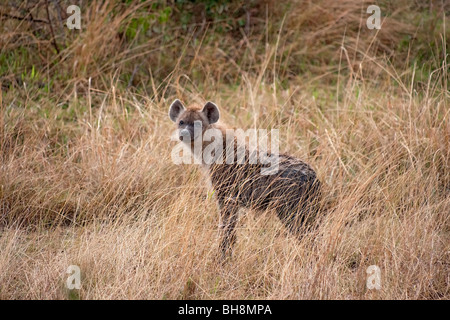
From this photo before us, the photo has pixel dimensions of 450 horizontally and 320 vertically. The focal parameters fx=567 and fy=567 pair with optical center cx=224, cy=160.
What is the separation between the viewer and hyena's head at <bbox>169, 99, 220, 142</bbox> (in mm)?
4664

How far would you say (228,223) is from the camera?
14.4 ft

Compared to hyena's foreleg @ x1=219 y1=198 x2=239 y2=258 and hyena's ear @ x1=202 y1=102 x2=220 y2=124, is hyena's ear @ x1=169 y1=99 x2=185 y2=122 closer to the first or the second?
hyena's ear @ x1=202 y1=102 x2=220 y2=124

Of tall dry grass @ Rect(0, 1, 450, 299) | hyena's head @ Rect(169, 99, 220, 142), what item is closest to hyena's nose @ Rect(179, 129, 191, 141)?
hyena's head @ Rect(169, 99, 220, 142)

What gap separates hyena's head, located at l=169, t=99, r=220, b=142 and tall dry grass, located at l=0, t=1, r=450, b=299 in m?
0.46

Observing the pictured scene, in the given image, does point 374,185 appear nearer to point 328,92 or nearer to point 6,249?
point 328,92

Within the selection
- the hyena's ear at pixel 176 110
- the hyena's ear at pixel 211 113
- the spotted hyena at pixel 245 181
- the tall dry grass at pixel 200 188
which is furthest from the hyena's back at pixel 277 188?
the hyena's ear at pixel 176 110

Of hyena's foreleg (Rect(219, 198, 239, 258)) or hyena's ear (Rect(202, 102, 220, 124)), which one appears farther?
hyena's ear (Rect(202, 102, 220, 124))

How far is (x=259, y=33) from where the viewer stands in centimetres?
803

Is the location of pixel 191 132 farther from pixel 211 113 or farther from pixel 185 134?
pixel 211 113

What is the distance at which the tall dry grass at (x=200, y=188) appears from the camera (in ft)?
12.5

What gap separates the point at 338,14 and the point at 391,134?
2.94 meters

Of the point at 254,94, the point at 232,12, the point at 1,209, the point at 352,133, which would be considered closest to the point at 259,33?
the point at 232,12

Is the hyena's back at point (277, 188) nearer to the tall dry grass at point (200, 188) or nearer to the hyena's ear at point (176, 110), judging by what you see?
the tall dry grass at point (200, 188)

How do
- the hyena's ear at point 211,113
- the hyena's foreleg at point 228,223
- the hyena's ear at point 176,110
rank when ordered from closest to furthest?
the hyena's foreleg at point 228,223
the hyena's ear at point 211,113
the hyena's ear at point 176,110
